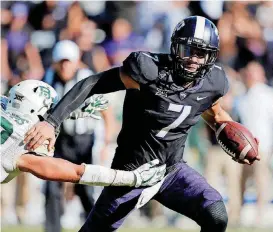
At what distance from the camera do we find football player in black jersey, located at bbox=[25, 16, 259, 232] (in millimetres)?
5090

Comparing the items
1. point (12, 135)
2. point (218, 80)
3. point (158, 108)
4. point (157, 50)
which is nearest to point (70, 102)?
point (12, 135)

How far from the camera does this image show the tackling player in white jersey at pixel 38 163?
4.94m

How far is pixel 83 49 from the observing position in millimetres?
9188

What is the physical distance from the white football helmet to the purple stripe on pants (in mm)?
631

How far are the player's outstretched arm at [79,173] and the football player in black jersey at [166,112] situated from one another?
0.15 metres

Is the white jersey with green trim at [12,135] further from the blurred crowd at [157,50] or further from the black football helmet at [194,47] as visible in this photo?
the blurred crowd at [157,50]

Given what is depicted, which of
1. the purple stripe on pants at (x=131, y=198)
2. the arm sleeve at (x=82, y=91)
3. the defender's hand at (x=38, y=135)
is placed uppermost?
the arm sleeve at (x=82, y=91)

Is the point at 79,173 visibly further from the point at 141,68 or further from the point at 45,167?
the point at 141,68

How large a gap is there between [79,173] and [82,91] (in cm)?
47

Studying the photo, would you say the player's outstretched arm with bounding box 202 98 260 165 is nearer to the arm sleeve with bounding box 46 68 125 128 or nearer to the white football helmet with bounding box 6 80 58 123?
the arm sleeve with bounding box 46 68 125 128

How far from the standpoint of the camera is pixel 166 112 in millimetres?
5184

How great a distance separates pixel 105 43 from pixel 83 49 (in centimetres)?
49

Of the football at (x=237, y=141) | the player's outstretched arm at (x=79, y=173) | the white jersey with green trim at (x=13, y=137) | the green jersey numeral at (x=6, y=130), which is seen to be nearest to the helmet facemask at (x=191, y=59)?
the football at (x=237, y=141)

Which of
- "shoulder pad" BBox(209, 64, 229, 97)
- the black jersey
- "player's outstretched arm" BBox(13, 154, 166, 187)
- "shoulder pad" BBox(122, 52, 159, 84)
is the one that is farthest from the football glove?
"shoulder pad" BBox(209, 64, 229, 97)
